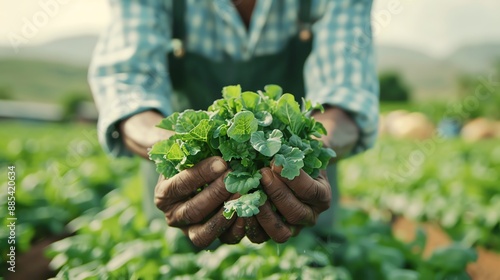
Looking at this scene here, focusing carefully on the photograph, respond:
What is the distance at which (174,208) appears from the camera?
131 cm

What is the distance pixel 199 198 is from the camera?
121cm

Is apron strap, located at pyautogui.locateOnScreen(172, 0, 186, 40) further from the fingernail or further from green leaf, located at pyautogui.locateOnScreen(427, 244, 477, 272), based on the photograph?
green leaf, located at pyautogui.locateOnScreen(427, 244, 477, 272)

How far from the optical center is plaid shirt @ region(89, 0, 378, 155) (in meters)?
1.73

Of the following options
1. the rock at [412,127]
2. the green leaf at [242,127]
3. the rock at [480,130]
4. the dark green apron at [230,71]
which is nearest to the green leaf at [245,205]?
the green leaf at [242,127]

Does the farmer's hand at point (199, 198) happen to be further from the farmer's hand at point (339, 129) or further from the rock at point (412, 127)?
the rock at point (412, 127)

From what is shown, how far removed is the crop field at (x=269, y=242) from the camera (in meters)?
1.78

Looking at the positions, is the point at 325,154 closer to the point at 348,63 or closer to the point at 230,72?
the point at 348,63

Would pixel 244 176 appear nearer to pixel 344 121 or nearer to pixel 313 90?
pixel 344 121

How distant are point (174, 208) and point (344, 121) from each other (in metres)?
0.64

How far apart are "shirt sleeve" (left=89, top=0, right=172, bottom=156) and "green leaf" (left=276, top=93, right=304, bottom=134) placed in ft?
1.73

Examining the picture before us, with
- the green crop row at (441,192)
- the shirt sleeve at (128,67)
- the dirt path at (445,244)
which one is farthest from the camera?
the green crop row at (441,192)

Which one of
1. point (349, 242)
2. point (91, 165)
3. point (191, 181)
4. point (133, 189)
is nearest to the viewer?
point (191, 181)

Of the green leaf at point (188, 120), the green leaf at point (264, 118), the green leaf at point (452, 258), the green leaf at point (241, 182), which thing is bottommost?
the green leaf at point (452, 258)

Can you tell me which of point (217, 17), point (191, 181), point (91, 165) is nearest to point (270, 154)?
point (191, 181)
